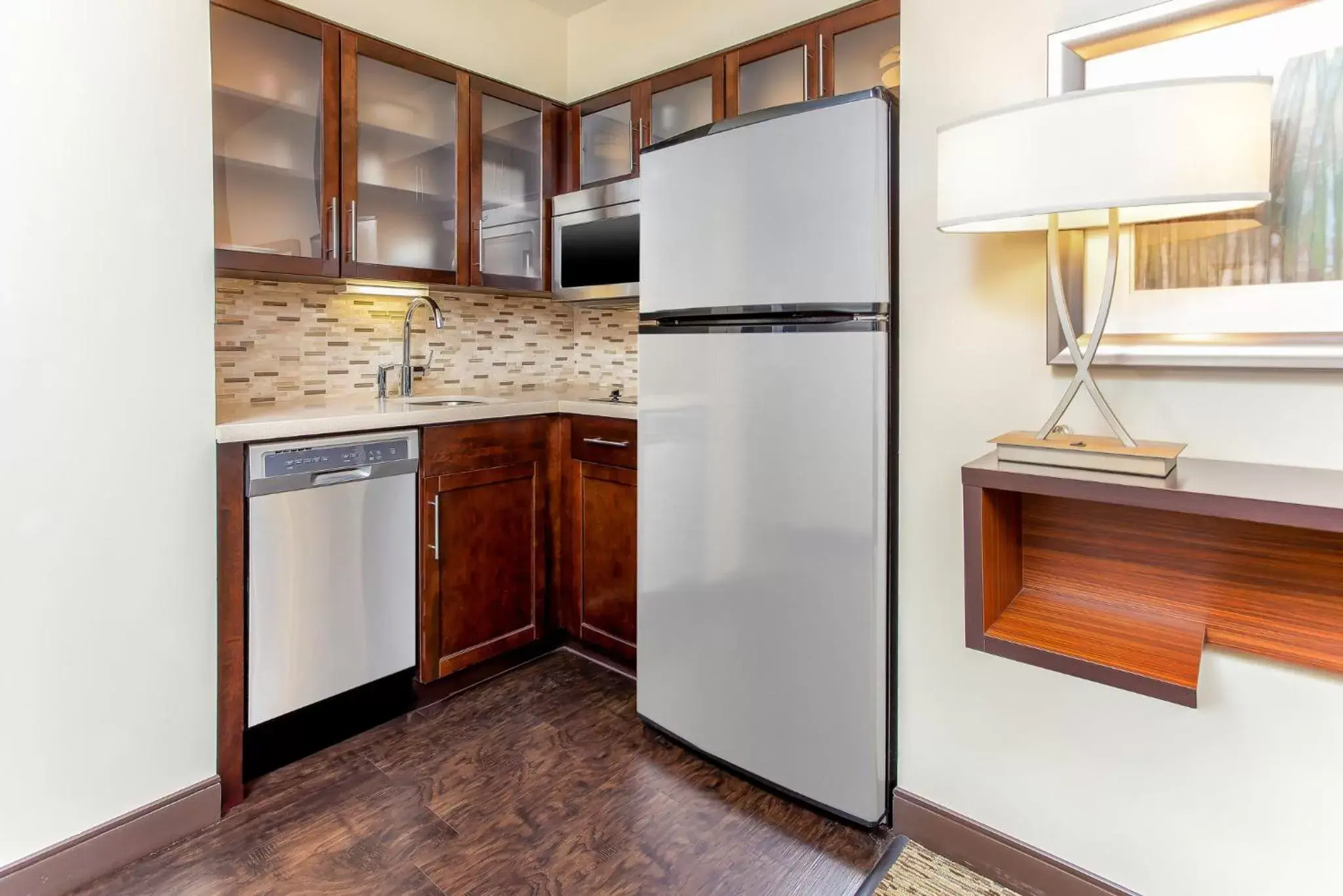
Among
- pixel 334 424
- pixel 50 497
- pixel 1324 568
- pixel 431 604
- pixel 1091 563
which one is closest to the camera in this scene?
pixel 1324 568

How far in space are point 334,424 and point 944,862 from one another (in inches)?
73.5

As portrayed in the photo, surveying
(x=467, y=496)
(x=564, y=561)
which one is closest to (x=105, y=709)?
(x=467, y=496)

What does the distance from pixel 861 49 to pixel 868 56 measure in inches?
1.5

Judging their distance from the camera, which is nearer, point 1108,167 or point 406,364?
point 1108,167

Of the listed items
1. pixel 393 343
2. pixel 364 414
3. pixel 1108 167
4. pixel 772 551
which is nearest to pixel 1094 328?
pixel 1108 167

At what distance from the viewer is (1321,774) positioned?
47.4 inches

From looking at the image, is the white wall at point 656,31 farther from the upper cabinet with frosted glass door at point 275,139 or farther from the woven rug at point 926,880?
the woven rug at point 926,880

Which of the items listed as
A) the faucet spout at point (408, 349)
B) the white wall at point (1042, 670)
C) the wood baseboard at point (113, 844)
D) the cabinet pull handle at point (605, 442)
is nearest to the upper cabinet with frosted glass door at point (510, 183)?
the faucet spout at point (408, 349)

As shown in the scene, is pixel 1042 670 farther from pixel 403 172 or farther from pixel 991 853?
pixel 403 172

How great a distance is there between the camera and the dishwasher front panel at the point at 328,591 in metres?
1.89

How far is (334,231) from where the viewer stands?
2.28 metres

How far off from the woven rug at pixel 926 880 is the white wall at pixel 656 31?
2364 millimetres

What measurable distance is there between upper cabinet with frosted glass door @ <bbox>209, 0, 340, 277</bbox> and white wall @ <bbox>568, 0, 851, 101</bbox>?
1.08 m

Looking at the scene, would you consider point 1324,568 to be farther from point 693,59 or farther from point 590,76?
point 590,76
